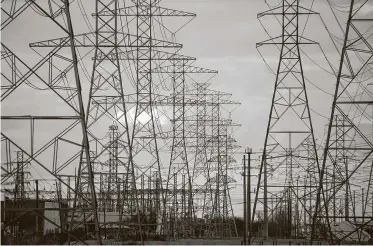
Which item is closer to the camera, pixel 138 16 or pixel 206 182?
pixel 138 16

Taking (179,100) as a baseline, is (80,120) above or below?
below

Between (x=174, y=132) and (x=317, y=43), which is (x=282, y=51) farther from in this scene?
(x=174, y=132)

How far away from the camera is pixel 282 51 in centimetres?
3694

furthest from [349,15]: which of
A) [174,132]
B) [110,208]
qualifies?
[110,208]

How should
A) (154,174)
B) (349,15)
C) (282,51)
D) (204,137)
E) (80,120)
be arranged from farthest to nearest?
(154,174) → (204,137) → (282,51) → (349,15) → (80,120)

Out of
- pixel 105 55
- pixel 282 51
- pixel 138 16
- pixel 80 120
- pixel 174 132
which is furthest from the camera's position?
pixel 174 132

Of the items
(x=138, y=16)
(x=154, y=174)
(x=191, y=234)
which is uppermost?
(x=138, y=16)

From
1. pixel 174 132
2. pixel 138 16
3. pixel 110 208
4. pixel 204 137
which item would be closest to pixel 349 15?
pixel 138 16

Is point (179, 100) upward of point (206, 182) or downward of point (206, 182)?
upward

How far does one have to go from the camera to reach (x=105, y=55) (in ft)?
113

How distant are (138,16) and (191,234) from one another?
3043 cm

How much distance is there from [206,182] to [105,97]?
30520mm

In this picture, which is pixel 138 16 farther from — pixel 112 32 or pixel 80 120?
pixel 80 120

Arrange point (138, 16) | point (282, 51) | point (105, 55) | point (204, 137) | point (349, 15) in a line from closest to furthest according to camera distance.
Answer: point (349, 15) < point (105, 55) < point (282, 51) < point (138, 16) < point (204, 137)
